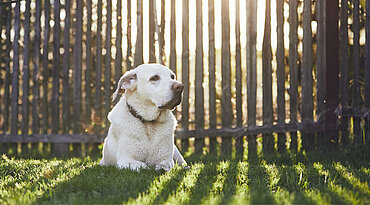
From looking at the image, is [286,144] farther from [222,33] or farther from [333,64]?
[222,33]

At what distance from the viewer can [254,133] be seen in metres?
5.40

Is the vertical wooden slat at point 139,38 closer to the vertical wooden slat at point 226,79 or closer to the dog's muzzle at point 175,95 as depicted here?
the vertical wooden slat at point 226,79

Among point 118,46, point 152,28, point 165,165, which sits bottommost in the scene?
point 165,165

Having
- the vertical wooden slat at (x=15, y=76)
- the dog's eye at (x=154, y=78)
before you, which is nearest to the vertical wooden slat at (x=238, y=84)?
the dog's eye at (x=154, y=78)

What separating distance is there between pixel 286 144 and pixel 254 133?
1.33ft

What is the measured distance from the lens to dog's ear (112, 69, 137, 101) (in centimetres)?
405

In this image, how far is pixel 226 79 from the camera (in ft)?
18.2

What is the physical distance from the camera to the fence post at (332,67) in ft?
17.1

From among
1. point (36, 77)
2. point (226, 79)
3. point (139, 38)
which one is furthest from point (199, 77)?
point (36, 77)

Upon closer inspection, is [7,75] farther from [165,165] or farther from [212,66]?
[165,165]

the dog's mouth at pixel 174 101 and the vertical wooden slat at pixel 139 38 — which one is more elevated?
the vertical wooden slat at pixel 139 38

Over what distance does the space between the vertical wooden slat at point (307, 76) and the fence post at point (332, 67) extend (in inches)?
7.7

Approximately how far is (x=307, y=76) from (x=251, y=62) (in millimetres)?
699

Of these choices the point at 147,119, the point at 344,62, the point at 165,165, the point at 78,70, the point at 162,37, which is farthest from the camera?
the point at 78,70
